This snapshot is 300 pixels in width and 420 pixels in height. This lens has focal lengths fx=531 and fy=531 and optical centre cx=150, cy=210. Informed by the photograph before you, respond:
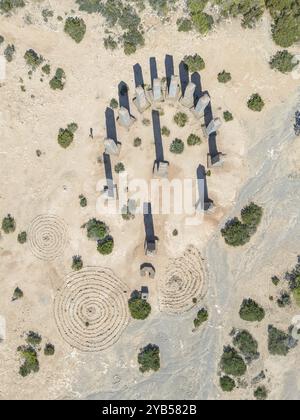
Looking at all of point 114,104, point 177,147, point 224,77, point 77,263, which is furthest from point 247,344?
point 114,104

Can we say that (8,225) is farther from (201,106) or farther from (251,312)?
(251,312)

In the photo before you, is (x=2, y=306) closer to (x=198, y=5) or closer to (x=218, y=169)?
(x=218, y=169)

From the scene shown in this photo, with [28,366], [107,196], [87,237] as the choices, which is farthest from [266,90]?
[28,366]

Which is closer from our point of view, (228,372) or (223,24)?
(228,372)

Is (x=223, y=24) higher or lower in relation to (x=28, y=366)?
higher

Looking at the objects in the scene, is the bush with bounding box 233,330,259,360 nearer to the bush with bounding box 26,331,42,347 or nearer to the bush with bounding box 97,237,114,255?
the bush with bounding box 97,237,114,255
